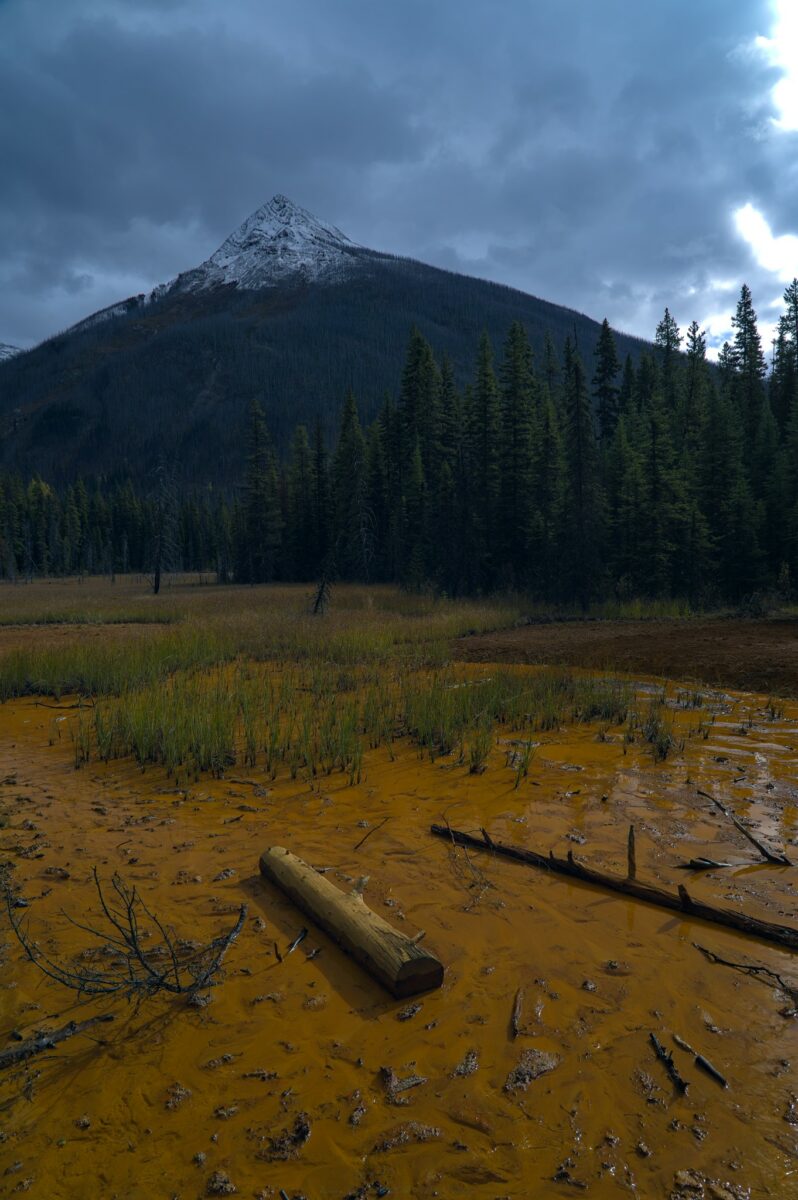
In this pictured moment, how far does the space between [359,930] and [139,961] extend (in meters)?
1.35

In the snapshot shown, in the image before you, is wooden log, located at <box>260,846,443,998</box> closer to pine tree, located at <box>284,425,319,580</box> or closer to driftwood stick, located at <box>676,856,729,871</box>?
driftwood stick, located at <box>676,856,729,871</box>

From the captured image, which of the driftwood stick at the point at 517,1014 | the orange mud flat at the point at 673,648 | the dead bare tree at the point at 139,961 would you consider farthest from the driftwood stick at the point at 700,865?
the orange mud flat at the point at 673,648

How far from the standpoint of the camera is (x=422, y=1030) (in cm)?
330

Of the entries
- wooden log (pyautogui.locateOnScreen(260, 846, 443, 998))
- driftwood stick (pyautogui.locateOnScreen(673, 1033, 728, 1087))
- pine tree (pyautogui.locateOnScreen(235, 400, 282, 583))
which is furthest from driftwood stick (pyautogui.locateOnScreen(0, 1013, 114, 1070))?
pine tree (pyautogui.locateOnScreen(235, 400, 282, 583))

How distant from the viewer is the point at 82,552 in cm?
9569

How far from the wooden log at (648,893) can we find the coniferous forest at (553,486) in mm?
19702

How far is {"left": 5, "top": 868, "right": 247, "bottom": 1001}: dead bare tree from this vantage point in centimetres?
346

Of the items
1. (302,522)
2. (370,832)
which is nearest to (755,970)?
(370,832)

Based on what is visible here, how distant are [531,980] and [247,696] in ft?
23.4

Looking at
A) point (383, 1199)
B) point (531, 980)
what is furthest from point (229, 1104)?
point (531, 980)

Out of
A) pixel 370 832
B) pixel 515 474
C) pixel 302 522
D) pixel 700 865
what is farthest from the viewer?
pixel 302 522

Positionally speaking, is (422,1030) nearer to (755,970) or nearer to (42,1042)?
(42,1042)

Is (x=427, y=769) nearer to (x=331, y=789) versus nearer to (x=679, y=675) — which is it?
(x=331, y=789)

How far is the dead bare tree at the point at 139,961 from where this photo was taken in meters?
A: 3.46
